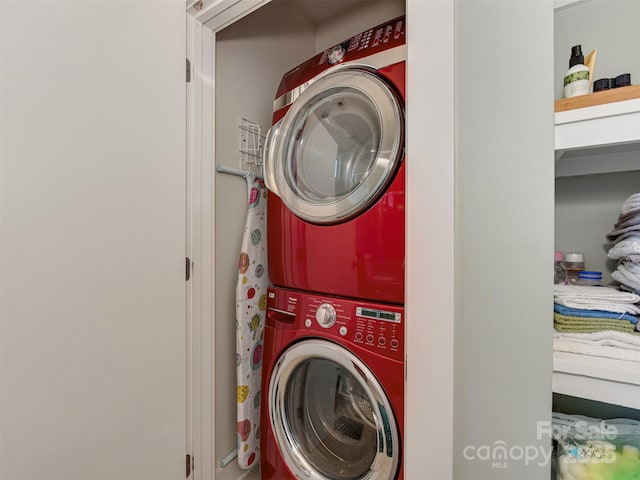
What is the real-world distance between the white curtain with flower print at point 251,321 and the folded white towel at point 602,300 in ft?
3.72

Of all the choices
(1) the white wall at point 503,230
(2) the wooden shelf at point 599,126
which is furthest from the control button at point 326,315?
(2) the wooden shelf at point 599,126

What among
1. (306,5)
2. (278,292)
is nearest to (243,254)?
(278,292)

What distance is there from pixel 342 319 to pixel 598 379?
2.24ft

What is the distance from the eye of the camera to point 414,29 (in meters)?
0.68

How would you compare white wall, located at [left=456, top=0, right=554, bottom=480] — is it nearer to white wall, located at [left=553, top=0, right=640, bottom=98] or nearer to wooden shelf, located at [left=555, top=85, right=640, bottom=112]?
wooden shelf, located at [left=555, top=85, right=640, bottom=112]

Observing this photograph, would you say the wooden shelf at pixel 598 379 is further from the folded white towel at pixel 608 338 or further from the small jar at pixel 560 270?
the small jar at pixel 560 270

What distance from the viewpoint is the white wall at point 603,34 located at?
1.00m

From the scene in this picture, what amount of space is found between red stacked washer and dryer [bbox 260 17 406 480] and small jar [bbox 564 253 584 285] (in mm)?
659

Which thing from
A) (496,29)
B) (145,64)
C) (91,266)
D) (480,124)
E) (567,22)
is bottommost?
(91,266)

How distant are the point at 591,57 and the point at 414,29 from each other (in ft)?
2.17

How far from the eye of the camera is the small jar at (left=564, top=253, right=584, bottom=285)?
3.40 ft

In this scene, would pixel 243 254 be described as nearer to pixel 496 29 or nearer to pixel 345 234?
pixel 345 234

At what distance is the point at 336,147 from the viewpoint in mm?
1197

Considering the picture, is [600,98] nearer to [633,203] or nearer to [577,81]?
[577,81]
